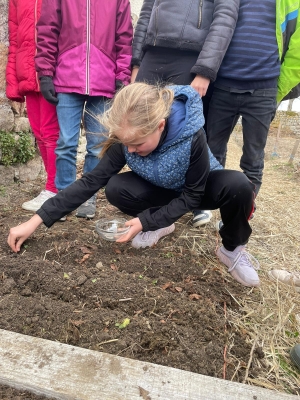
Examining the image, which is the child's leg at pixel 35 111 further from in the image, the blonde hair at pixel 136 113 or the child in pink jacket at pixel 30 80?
the blonde hair at pixel 136 113

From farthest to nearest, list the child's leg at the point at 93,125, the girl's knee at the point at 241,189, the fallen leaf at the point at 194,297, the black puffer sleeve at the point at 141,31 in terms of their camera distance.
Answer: the child's leg at the point at 93,125 → the black puffer sleeve at the point at 141,31 → the girl's knee at the point at 241,189 → the fallen leaf at the point at 194,297

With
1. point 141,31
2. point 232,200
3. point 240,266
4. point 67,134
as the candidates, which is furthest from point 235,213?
point 141,31

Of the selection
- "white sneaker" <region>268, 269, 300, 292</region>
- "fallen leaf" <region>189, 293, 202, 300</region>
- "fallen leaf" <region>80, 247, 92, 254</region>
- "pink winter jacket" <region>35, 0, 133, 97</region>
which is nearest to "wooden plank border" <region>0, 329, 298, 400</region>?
"fallen leaf" <region>189, 293, 202, 300</region>

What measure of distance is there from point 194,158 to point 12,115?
192 cm

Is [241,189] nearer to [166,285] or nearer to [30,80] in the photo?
[166,285]

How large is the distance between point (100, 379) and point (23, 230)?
92 centimetres

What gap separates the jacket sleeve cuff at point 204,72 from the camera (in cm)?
214

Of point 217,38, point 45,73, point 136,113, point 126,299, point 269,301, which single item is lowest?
point 269,301

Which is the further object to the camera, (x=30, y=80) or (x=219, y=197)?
(x=30, y=80)

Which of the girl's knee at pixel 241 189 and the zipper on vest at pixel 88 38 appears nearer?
the girl's knee at pixel 241 189

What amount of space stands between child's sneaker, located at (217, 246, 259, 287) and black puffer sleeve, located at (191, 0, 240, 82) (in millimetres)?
1069

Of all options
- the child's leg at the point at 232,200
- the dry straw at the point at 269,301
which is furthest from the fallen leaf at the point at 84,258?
the child's leg at the point at 232,200

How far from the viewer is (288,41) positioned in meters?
2.23

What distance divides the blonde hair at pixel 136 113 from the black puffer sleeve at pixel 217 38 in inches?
24.2
